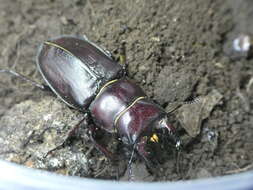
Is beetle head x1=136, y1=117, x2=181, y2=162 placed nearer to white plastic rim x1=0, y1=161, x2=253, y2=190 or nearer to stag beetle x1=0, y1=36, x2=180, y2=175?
stag beetle x1=0, y1=36, x2=180, y2=175

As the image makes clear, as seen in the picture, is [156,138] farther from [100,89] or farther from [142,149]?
[100,89]

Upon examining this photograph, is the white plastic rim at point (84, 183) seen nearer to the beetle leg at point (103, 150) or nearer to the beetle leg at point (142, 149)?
the beetle leg at point (142, 149)

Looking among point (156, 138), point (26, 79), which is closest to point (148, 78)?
point (156, 138)

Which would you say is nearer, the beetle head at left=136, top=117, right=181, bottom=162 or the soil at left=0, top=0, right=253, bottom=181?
the beetle head at left=136, top=117, right=181, bottom=162

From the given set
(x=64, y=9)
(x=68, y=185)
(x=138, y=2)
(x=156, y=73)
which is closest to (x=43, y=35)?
(x=64, y=9)

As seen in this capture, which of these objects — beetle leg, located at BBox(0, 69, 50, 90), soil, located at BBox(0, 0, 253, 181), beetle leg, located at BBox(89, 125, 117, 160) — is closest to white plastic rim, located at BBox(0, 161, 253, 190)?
soil, located at BBox(0, 0, 253, 181)

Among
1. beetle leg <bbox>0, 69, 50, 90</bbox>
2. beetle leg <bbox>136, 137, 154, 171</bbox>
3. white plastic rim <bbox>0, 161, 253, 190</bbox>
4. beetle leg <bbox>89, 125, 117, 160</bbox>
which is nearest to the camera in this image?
white plastic rim <bbox>0, 161, 253, 190</bbox>
